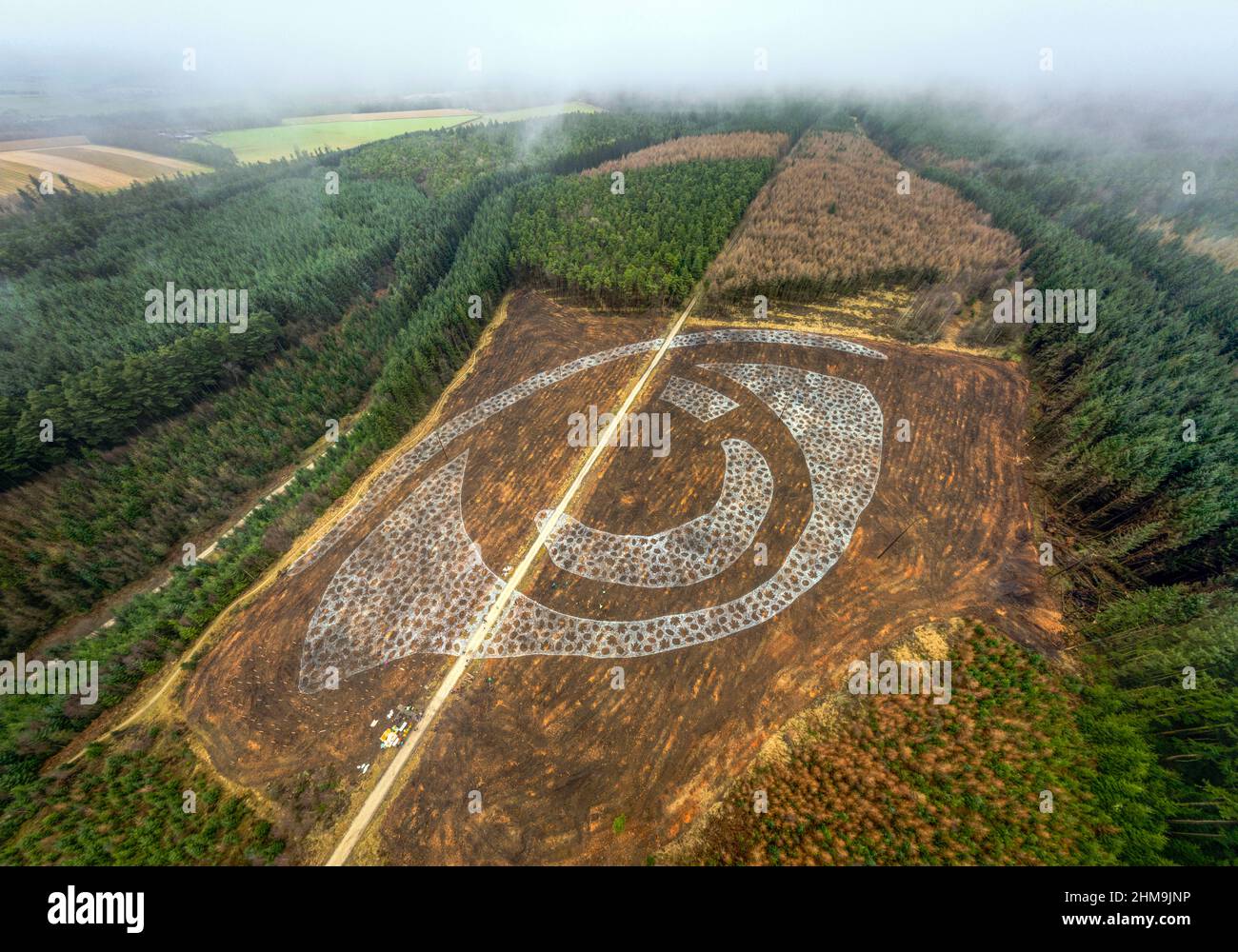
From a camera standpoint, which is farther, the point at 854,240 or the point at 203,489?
the point at 854,240

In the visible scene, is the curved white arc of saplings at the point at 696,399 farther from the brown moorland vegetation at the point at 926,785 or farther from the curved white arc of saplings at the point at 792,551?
the brown moorland vegetation at the point at 926,785

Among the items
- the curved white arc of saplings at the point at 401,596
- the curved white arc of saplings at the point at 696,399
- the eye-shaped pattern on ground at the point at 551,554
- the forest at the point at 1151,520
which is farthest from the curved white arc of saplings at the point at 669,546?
the forest at the point at 1151,520

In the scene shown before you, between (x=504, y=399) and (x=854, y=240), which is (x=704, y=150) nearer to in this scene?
(x=854, y=240)

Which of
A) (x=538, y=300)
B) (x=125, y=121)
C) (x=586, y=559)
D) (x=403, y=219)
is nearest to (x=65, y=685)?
(x=586, y=559)

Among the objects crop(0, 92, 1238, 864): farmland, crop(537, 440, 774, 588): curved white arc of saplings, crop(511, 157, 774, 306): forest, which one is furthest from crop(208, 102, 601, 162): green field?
crop(537, 440, 774, 588): curved white arc of saplings

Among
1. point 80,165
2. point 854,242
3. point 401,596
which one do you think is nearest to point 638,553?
point 401,596

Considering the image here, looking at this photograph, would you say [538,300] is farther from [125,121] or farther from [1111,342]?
A: [125,121]
